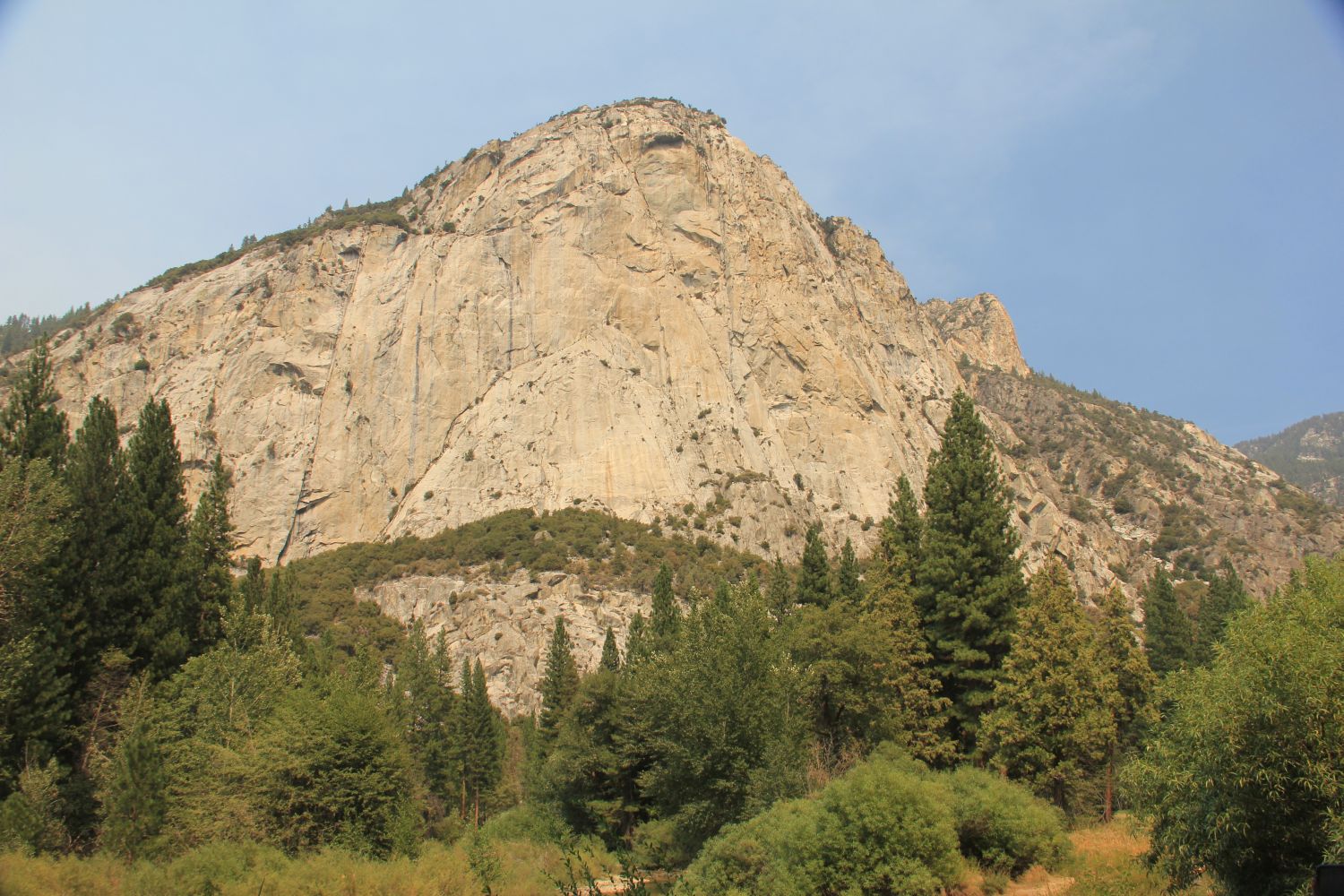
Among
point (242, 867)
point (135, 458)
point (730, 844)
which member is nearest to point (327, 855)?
point (242, 867)

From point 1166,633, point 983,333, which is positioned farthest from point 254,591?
point 983,333

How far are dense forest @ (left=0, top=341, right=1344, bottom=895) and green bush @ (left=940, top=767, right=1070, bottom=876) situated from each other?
7 centimetres

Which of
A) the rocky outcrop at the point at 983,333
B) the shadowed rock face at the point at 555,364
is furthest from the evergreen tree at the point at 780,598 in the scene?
the rocky outcrop at the point at 983,333

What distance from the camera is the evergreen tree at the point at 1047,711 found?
28125 mm

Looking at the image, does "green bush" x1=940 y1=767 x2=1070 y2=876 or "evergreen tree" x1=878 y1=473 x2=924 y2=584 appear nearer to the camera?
"green bush" x1=940 y1=767 x2=1070 y2=876

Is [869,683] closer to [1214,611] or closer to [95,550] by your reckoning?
[95,550]

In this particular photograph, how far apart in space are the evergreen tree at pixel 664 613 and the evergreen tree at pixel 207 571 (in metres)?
20.4

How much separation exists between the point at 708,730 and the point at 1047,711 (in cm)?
1086

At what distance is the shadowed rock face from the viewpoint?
291 ft

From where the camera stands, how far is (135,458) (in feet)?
114

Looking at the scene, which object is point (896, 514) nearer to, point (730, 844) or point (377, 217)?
point (730, 844)

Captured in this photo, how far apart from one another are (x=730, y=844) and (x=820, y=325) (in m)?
85.2

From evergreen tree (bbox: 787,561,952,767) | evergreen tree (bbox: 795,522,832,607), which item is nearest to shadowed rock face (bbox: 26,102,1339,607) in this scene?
evergreen tree (bbox: 795,522,832,607)

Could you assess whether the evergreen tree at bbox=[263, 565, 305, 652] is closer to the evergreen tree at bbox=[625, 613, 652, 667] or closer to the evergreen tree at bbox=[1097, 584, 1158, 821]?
the evergreen tree at bbox=[625, 613, 652, 667]
